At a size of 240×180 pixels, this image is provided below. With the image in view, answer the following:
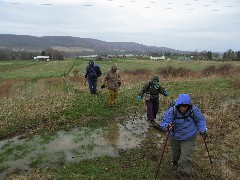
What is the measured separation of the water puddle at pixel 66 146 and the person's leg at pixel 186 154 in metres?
2.65

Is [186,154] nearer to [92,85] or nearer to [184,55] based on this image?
[92,85]

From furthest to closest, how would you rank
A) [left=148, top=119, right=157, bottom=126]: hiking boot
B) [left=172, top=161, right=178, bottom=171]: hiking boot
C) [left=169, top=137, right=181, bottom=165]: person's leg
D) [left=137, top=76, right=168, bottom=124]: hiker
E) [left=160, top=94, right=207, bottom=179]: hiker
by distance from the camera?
1. [left=148, top=119, right=157, bottom=126]: hiking boot
2. [left=137, top=76, right=168, bottom=124]: hiker
3. [left=172, top=161, right=178, bottom=171]: hiking boot
4. [left=169, top=137, right=181, bottom=165]: person's leg
5. [left=160, top=94, right=207, bottom=179]: hiker

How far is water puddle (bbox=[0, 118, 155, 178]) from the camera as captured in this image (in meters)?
9.84

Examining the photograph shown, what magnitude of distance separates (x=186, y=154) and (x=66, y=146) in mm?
4574

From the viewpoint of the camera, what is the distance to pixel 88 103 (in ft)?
53.6

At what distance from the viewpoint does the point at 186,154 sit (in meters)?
8.12

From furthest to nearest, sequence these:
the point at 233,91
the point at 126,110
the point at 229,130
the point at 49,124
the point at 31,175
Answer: the point at 233,91 → the point at 126,110 → the point at 49,124 → the point at 229,130 → the point at 31,175

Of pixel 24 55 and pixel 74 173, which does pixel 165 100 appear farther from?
pixel 24 55

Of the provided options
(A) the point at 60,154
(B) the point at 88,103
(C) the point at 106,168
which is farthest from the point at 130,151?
(B) the point at 88,103

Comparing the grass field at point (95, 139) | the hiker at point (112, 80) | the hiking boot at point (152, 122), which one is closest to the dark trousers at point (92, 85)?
the grass field at point (95, 139)

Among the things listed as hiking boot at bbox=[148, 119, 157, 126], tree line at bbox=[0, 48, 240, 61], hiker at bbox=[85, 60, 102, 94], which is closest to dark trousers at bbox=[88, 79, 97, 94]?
hiker at bbox=[85, 60, 102, 94]

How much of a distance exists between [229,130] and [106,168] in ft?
18.5

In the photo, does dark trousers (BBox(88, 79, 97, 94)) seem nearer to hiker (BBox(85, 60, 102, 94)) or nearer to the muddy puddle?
hiker (BBox(85, 60, 102, 94))

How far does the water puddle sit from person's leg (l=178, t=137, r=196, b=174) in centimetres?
265
